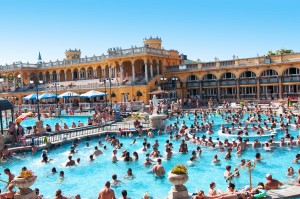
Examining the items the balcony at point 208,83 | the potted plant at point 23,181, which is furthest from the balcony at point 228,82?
the potted plant at point 23,181

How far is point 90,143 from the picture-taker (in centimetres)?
2439

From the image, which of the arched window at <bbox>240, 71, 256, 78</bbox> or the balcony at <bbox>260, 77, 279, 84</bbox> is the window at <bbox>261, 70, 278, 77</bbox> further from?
the arched window at <bbox>240, 71, 256, 78</bbox>

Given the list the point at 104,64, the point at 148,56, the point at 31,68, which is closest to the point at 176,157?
the point at 148,56

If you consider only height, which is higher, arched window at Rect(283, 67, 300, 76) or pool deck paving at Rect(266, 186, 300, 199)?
arched window at Rect(283, 67, 300, 76)

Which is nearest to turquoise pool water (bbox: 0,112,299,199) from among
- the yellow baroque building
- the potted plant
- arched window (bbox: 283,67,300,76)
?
the potted plant

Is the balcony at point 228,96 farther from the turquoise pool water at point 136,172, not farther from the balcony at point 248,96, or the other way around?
the turquoise pool water at point 136,172

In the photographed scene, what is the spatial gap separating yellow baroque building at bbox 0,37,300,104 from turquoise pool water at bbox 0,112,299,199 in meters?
23.0

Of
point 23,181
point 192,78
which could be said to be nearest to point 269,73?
point 192,78

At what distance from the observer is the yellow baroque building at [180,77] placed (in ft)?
145

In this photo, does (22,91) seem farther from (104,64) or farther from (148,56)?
(148,56)

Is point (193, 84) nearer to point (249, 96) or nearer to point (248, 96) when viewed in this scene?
point (248, 96)

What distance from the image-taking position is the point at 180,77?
52375mm

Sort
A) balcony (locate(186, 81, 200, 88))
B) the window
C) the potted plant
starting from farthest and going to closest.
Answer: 1. balcony (locate(186, 81, 200, 88))
2. the window
3. the potted plant

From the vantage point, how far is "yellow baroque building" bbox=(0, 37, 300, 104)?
145 feet
